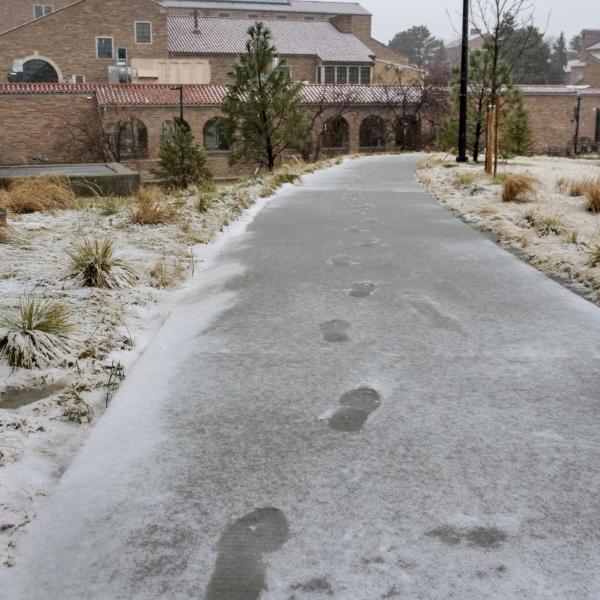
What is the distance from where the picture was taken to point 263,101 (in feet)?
71.1

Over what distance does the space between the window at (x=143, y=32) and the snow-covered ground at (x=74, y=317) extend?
113 ft

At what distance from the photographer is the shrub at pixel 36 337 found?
3273mm

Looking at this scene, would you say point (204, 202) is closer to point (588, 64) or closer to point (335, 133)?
point (335, 133)

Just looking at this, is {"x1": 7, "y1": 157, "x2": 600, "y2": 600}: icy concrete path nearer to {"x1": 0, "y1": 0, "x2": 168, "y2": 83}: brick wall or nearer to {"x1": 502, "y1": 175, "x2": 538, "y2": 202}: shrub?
{"x1": 502, "y1": 175, "x2": 538, "y2": 202}: shrub

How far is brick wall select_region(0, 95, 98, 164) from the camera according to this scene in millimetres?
30359

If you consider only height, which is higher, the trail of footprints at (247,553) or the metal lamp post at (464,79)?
the metal lamp post at (464,79)

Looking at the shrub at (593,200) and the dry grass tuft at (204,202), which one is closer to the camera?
the shrub at (593,200)

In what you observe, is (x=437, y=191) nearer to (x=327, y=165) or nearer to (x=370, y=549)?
(x=327, y=165)

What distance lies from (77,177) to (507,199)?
6357 millimetres

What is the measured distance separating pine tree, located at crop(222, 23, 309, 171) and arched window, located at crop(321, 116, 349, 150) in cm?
1296

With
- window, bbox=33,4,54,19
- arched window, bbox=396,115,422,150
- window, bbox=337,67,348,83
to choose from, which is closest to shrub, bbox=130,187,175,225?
arched window, bbox=396,115,422,150

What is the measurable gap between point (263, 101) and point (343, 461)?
67.0ft

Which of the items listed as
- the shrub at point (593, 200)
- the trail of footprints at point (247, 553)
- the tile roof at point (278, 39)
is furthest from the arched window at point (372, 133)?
the trail of footprints at point (247, 553)

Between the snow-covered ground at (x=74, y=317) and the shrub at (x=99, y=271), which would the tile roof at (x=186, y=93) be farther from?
the shrub at (x=99, y=271)
